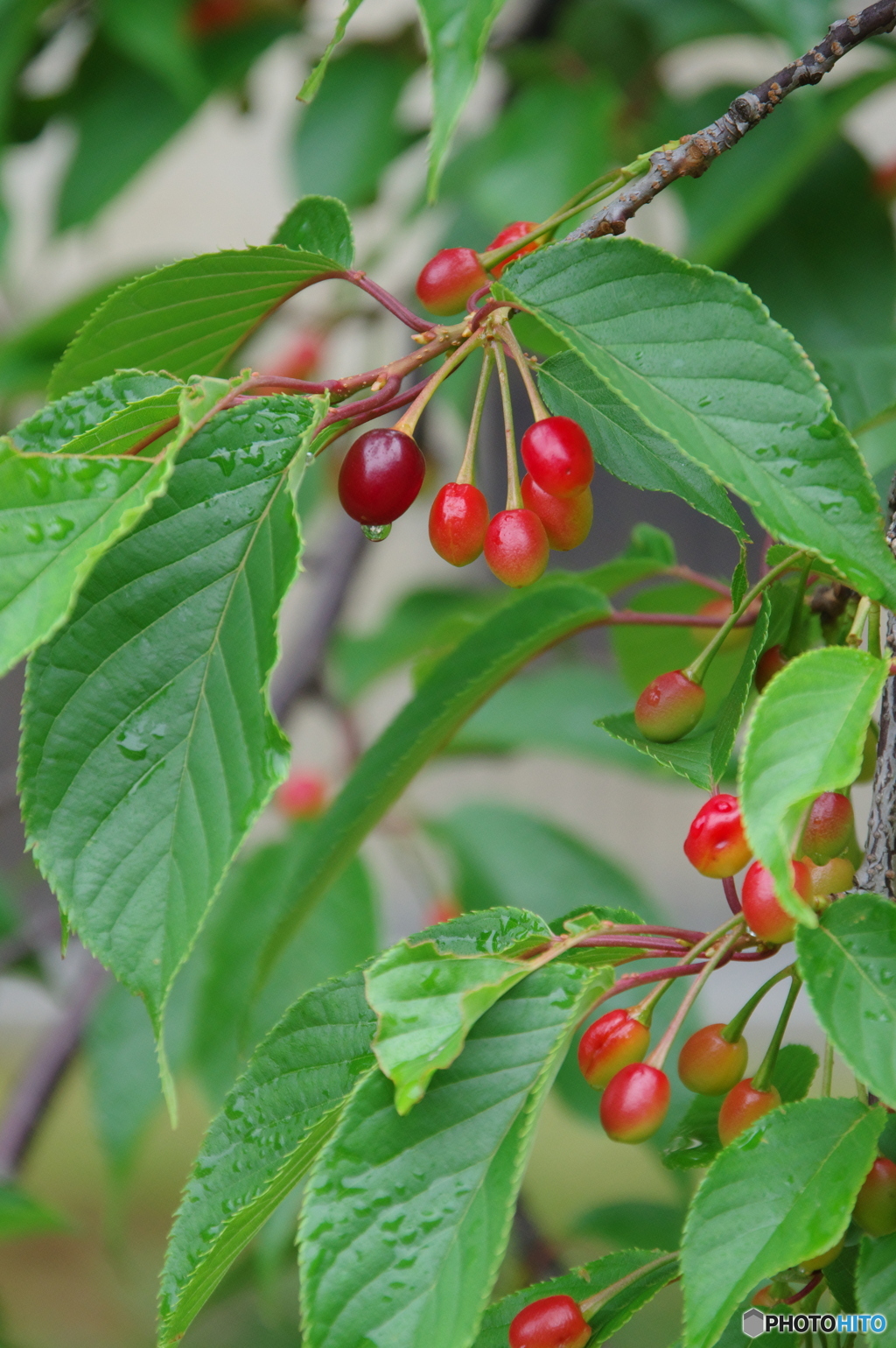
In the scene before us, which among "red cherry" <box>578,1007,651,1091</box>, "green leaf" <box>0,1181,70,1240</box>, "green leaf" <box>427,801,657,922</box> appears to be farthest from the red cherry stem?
"green leaf" <box>427,801,657,922</box>

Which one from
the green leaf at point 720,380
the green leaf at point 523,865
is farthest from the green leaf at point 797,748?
the green leaf at point 523,865

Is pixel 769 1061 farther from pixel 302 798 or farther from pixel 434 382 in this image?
pixel 302 798

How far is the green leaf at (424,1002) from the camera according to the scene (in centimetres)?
26

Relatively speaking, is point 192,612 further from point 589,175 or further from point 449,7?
point 589,175

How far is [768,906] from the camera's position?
284mm

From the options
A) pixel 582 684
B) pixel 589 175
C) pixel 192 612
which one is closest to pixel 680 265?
pixel 192 612

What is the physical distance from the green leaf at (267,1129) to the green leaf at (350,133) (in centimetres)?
74

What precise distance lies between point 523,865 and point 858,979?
72 cm

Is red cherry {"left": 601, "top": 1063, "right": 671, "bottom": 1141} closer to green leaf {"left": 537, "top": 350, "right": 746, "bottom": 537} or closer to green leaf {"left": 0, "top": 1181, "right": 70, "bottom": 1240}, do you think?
green leaf {"left": 537, "top": 350, "right": 746, "bottom": 537}

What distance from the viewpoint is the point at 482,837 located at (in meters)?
1.02

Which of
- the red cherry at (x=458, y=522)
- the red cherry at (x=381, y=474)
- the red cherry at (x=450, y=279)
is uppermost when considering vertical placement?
the red cherry at (x=450, y=279)

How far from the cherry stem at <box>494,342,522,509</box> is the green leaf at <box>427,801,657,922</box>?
0.61 meters

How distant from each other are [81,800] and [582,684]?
764 millimetres

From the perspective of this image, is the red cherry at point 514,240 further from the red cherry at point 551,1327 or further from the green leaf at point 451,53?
the red cherry at point 551,1327
